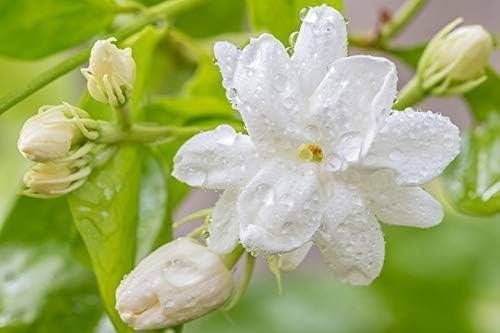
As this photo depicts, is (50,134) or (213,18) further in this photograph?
(213,18)

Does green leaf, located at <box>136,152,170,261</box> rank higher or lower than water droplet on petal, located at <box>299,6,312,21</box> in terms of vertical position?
lower

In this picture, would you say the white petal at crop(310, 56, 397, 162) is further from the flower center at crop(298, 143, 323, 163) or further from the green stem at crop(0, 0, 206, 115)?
the green stem at crop(0, 0, 206, 115)

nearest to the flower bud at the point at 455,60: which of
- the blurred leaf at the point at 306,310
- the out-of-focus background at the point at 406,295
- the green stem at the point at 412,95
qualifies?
the green stem at the point at 412,95

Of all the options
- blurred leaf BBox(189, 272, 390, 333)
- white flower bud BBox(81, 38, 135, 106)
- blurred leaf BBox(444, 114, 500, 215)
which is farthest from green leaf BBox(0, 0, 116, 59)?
blurred leaf BBox(189, 272, 390, 333)

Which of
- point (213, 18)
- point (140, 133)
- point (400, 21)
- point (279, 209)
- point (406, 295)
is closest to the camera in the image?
point (279, 209)

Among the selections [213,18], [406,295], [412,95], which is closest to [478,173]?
[412,95]

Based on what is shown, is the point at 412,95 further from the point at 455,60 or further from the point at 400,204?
the point at 400,204

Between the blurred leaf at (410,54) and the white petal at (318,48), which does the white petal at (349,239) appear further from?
the blurred leaf at (410,54)
